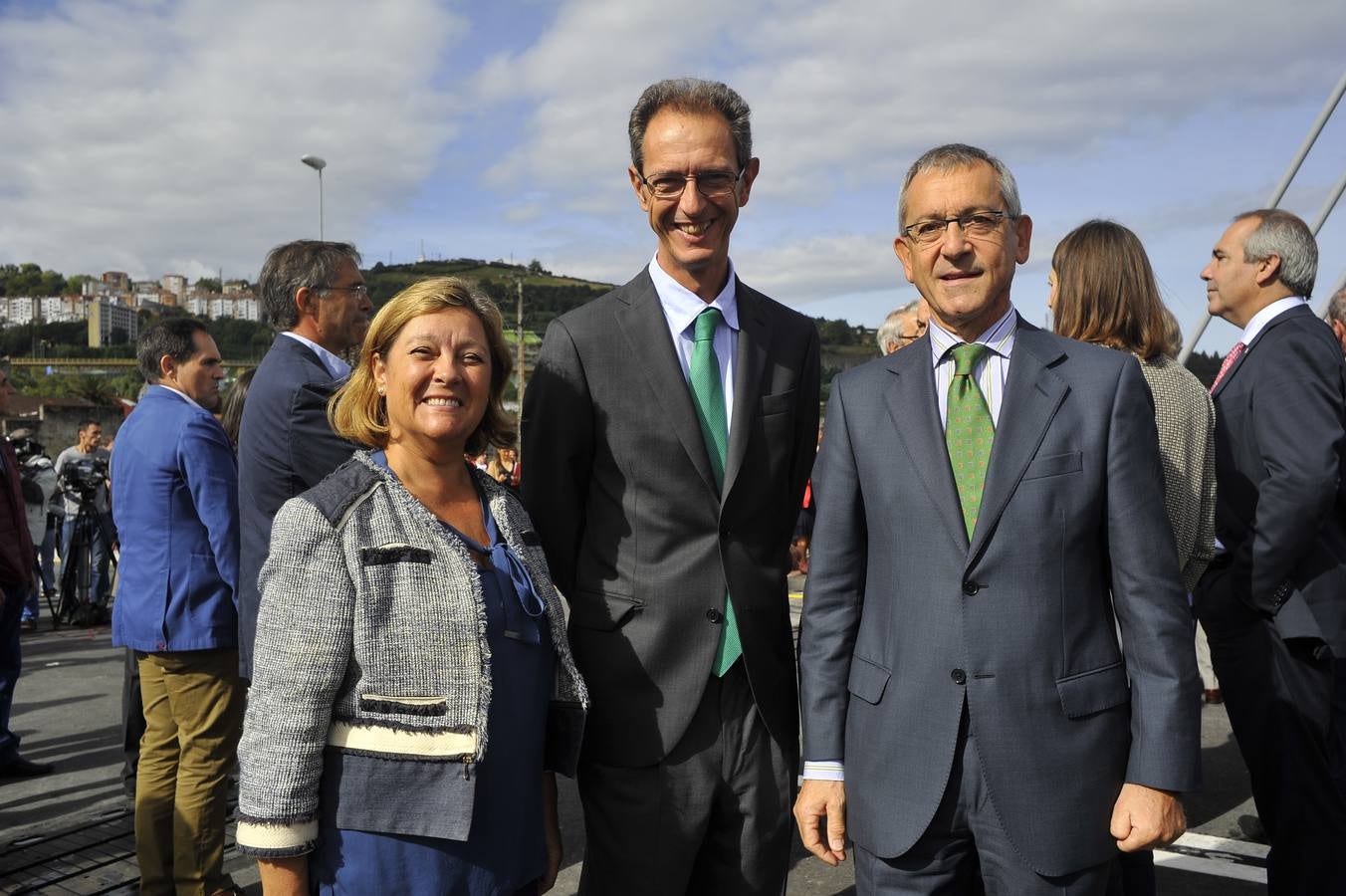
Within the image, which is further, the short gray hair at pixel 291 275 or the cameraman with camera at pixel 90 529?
the cameraman with camera at pixel 90 529

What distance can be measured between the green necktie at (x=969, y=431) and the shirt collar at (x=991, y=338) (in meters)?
0.02

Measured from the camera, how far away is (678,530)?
2260 millimetres

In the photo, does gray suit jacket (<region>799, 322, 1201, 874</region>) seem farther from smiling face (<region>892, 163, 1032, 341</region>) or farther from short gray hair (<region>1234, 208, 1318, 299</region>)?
short gray hair (<region>1234, 208, 1318, 299</region>)

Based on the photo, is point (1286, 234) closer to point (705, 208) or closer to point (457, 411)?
point (705, 208)

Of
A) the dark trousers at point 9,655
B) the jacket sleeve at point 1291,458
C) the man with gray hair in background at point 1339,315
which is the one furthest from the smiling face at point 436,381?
the dark trousers at point 9,655

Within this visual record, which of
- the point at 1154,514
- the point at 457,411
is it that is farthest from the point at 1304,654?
the point at 457,411

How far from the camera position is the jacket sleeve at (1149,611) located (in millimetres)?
1880

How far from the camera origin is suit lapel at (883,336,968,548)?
1995 mm

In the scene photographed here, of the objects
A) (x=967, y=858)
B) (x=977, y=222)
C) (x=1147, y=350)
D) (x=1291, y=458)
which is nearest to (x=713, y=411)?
(x=977, y=222)

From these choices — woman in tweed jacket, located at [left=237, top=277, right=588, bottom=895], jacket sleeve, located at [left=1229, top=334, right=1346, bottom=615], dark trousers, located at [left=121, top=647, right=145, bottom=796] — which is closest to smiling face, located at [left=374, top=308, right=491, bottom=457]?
woman in tweed jacket, located at [left=237, top=277, right=588, bottom=895]

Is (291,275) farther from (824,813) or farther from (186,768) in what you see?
(824,813)

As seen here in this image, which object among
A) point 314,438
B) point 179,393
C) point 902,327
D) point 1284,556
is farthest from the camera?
point 902,327

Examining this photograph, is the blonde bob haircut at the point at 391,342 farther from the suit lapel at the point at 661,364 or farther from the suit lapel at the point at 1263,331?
the suit lapel at the point at 1263,331

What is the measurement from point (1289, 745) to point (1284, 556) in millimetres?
623
